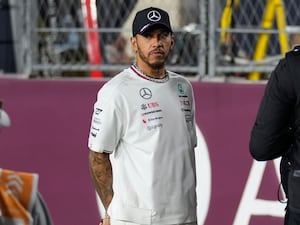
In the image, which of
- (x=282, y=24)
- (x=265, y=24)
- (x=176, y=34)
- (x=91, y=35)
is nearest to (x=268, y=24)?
(x=265, y=24)

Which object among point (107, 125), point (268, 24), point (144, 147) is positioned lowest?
point (144, 147)

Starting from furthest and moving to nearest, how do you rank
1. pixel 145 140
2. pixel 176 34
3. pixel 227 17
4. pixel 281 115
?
pixel 176 34
pixel 227 17
pixel 145 140
pixel 281 115

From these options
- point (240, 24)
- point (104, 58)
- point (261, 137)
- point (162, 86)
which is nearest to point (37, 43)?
point (104, 58)

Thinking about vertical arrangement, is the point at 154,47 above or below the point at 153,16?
below

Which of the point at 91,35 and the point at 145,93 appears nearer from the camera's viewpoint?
the point at 145,93

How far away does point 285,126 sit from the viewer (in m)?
3.70

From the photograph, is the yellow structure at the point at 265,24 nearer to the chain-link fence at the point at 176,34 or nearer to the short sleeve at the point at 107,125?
the chain-link fence at the point at 176,34

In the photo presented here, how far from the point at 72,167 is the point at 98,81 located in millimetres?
650

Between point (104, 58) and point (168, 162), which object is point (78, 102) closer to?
point (104, 58)

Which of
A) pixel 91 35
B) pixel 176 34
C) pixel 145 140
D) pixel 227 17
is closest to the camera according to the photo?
pixel 145 140

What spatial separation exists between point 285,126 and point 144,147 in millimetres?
700

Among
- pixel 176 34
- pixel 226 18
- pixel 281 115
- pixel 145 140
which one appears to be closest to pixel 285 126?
pixel 281 115

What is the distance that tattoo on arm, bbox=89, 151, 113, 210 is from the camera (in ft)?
13.5

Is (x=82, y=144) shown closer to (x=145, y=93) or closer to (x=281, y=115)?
(x=145, y=93)
